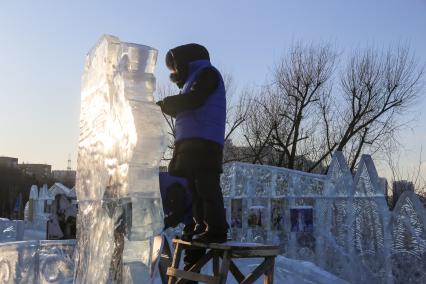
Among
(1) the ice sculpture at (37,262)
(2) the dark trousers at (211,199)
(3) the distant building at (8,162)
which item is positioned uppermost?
(3) the distant building at (8,162)

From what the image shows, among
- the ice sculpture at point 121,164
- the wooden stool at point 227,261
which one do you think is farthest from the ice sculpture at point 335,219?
the ice sculpture at point 121,164

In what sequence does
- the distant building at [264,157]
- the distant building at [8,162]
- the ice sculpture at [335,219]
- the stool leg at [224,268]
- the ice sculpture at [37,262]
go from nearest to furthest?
the stool leg at [224,268]
the ice sculpture at [37,262]
the ice sculpture at [335,219]
the distant building at [264,157]
the distant building at [8,162]

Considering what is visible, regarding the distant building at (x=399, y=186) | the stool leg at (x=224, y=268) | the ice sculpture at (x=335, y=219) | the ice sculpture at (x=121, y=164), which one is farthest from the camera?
the distant building at (x=399, y=186)

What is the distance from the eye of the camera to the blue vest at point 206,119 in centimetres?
280

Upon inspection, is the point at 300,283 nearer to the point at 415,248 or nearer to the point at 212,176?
the point at 415,248

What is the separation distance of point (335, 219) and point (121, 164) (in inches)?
241

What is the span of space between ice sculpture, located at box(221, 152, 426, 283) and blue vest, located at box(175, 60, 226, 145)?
399 cm

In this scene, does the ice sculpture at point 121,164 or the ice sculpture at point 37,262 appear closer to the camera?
the ice sculpture at point 121,164

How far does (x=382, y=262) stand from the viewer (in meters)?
6.38

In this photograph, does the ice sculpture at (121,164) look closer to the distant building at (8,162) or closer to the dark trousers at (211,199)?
the dark trousers at (211,199)

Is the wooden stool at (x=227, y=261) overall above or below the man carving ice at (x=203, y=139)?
below

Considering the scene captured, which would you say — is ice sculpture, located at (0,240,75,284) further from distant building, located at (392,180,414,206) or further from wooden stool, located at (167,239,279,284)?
distant building, located at (392,180,414,206)

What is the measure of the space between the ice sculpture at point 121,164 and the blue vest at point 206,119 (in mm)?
706

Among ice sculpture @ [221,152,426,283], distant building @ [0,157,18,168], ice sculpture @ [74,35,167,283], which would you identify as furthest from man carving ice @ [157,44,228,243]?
distant building @ [0,157,18,168]
